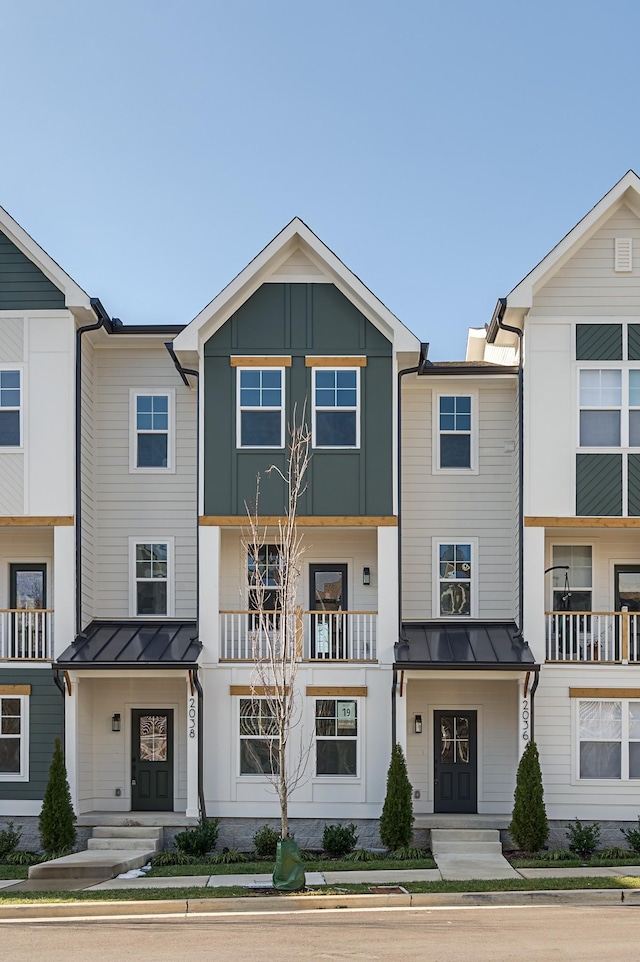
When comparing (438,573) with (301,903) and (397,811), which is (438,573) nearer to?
(397,811)

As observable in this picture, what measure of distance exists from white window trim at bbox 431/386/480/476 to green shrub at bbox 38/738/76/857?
29.9 ft

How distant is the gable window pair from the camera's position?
803 inches

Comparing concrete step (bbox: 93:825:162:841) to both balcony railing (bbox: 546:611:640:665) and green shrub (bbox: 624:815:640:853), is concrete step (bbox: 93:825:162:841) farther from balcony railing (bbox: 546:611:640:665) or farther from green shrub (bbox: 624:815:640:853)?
green shrub (bbox: 624:815:640:853)

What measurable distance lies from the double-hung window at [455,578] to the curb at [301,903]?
24.3ft

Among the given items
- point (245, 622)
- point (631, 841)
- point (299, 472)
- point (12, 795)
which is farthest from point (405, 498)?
point (12, 795)

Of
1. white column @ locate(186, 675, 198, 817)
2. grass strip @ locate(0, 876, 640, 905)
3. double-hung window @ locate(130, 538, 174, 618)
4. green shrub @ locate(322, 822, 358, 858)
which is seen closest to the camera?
grass strip @ locate(0, 876, 640, 905)

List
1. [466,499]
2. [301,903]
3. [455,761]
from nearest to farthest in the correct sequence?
1. [301,903]
2. [455,761]
3. [466,499]

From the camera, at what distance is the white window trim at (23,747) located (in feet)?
65.0

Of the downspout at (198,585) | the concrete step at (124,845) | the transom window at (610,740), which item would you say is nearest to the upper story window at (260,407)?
the downspout at (198,585)

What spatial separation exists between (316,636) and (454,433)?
197 inches

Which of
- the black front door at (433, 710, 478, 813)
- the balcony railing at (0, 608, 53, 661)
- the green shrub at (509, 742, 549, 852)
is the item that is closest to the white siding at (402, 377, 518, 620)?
the black front door at (433, 710, 478, 813)

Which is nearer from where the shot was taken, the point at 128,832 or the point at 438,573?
the point at 128,832

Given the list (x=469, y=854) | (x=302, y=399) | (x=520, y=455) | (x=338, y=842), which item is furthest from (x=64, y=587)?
(x=520, y=455)

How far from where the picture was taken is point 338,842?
18594 millimetres
